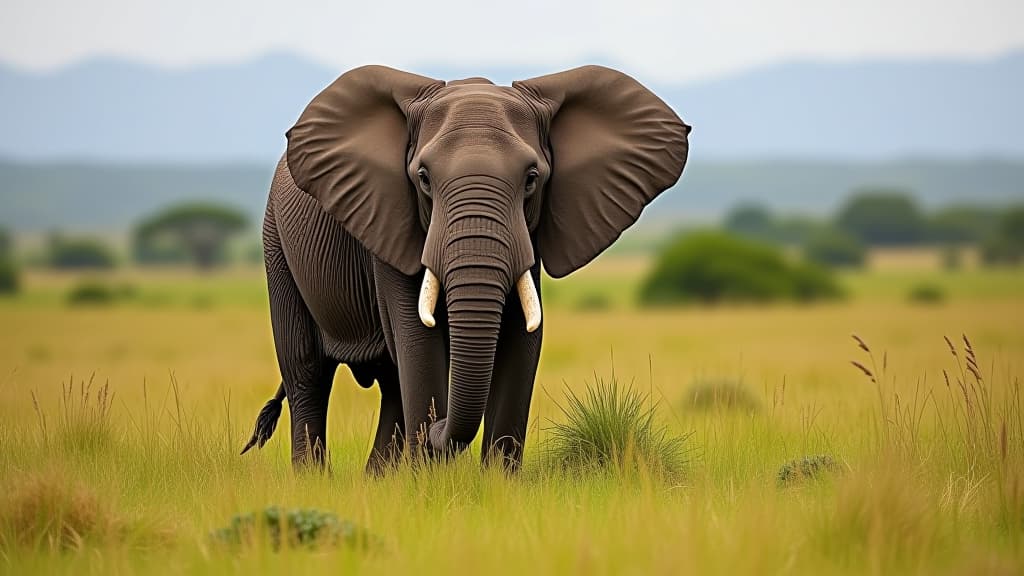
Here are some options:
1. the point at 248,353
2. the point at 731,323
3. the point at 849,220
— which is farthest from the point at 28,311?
the point at 849,220

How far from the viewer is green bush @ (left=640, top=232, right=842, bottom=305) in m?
46.2

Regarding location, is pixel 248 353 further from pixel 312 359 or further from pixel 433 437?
pixel 433 437

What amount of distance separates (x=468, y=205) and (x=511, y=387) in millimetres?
1311

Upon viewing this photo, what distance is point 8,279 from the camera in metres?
64.0

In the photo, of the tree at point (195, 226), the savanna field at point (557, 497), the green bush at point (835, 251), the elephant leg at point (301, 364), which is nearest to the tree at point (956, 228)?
the green bush at point (835, 251)

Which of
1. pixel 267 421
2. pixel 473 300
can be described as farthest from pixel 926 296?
pixel 473 300

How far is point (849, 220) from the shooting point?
407 ft

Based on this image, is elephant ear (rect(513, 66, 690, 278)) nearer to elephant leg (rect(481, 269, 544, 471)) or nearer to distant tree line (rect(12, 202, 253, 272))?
elephant leg (rect(481, 269, 544, 471))

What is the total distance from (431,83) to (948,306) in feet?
118

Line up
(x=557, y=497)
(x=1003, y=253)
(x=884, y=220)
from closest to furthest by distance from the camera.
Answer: (x=557, y=497) < (x=1003, y=253) < (x=884, y=220)

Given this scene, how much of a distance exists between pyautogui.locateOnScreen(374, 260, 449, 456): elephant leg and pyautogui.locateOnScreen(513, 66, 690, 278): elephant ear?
2.50ft

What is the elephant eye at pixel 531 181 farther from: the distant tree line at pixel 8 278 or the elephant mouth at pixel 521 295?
the distant tree line at pixel 8 278

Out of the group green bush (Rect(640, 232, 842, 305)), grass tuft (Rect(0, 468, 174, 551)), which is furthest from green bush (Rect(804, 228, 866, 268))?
grass tuft (Rect(0, 468, 174, 551))

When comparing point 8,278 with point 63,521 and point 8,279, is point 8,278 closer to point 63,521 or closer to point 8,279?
point 8,279
